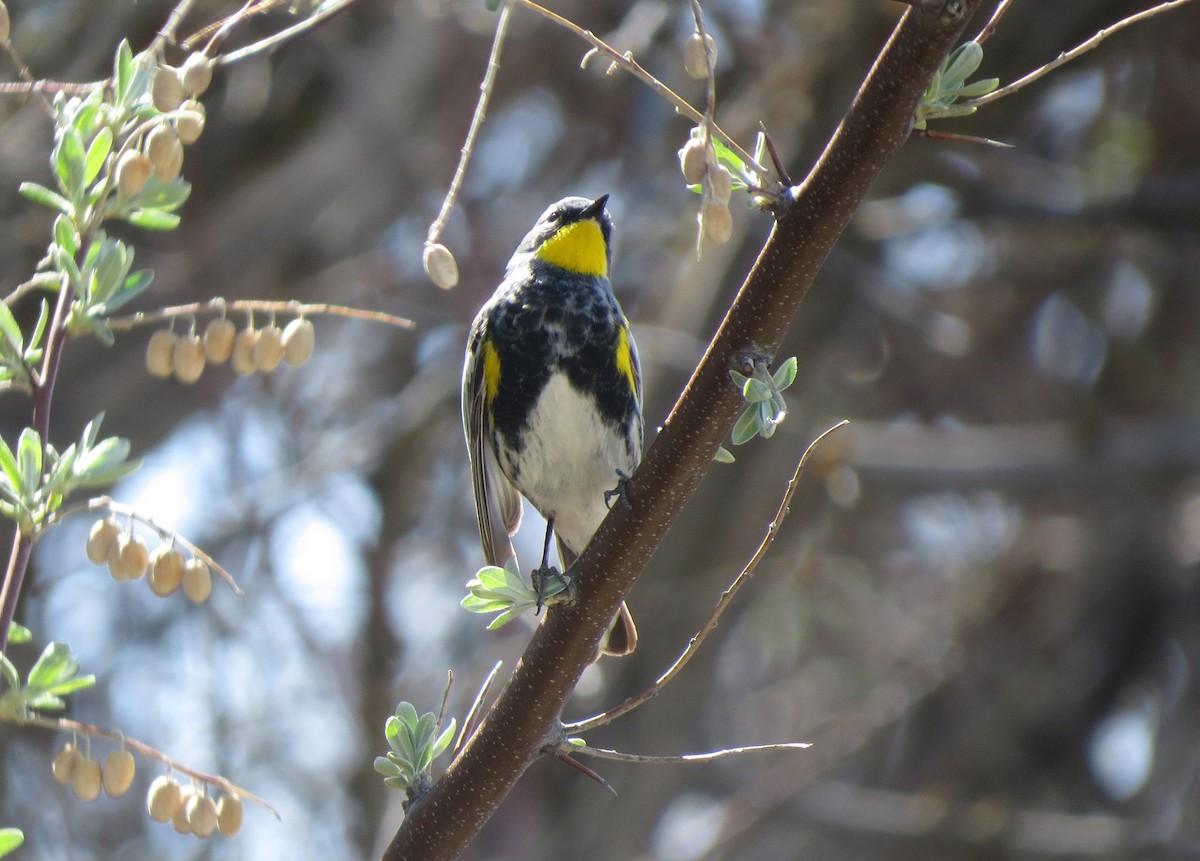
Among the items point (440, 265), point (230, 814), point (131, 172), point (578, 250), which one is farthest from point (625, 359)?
point (131, 172)

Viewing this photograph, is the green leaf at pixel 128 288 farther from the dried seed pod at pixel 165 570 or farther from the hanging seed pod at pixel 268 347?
the dried seed pod at pixel 165 570

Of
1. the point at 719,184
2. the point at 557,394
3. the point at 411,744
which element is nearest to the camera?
the point at 719,184

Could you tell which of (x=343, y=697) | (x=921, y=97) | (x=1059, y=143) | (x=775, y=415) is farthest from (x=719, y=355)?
(x=1059, y=143)

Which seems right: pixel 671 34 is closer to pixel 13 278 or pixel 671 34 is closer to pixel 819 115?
pixel 819 115

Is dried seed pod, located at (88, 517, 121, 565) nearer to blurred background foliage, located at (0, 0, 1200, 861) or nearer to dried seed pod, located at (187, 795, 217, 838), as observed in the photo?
dried seed pod, located at (187, 795, 217, 838)

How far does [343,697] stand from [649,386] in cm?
208

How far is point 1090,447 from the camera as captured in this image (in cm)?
543

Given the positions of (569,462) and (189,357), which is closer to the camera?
(189,357)

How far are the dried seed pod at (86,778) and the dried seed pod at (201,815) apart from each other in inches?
4.9

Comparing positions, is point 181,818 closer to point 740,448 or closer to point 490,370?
point 490,370

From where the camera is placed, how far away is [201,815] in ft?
5.66

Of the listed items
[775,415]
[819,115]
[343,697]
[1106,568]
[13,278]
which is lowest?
[343,697]

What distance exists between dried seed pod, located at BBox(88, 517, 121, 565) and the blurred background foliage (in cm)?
333

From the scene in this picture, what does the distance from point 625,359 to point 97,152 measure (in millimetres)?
2011
